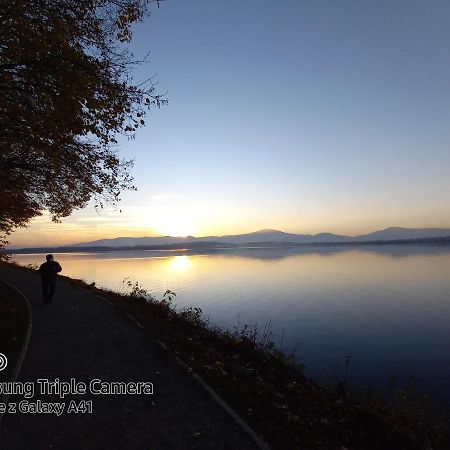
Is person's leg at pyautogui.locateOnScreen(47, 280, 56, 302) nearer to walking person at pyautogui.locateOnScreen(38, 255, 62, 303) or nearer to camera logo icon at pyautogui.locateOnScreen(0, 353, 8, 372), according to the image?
walking person at pyautogui.locateOnScreen(38, 255, 62, 303)

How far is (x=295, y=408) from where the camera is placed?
8422mm

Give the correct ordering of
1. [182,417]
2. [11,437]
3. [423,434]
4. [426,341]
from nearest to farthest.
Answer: [11,437]
[182,417]
[423,434]
[426,341]

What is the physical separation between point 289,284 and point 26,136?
36.6 metres

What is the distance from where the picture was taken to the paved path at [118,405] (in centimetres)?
634

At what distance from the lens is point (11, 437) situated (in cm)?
635

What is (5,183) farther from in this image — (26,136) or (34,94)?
(34,94)

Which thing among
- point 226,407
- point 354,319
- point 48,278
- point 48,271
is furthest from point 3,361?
point 354,319

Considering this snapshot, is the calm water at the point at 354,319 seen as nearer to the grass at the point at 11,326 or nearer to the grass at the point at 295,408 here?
the grass at the point at 295,408

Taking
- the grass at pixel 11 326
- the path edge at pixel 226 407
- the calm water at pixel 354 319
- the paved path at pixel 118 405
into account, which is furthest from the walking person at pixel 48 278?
the calm water at pixel 354 319

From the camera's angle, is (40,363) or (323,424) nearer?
(323,424)

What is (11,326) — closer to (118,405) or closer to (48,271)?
(48,271)

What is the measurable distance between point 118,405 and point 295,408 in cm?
400

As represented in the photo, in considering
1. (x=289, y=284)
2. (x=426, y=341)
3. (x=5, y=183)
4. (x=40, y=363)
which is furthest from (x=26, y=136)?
(x=289, y=284)

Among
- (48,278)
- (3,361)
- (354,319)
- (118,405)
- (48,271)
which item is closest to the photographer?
(118,405)
